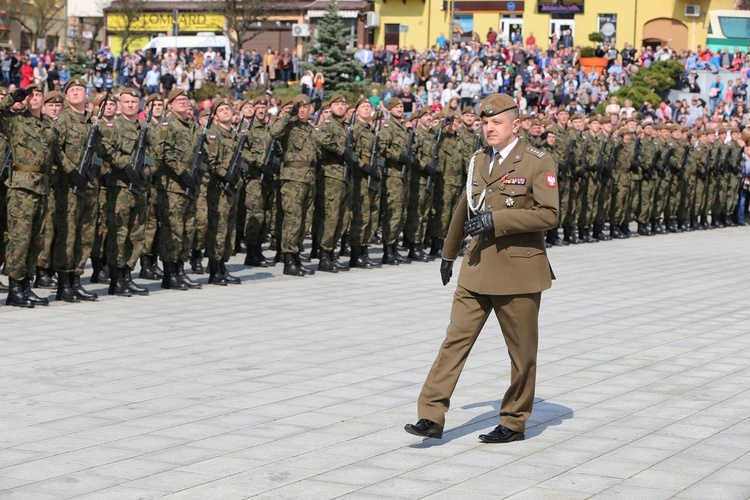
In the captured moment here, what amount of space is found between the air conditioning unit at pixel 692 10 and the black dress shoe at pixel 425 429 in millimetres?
52081

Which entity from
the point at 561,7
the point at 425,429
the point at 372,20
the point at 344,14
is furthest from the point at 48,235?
the point at 344,14

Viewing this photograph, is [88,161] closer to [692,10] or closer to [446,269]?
[446,269]

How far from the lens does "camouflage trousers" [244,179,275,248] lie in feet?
51.3

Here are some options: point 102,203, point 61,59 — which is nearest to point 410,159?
point 102,203

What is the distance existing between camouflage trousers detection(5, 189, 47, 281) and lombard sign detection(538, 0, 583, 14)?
48414 mm

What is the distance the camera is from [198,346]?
399 inches

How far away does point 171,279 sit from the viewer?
1349cm

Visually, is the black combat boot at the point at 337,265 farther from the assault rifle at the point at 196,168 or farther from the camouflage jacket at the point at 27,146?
the camouflage jacket at the point at 27,146

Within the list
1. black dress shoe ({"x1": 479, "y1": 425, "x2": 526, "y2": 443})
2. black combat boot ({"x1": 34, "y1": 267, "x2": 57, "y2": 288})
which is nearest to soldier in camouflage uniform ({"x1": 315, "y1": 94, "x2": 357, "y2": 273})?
black combat boot ({"x1": 34, "y1": 267, "x2": 57, "y2": 288})

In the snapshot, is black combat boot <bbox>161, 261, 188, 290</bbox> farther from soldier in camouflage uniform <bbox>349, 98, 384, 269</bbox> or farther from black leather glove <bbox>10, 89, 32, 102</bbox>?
soldier in camouflage uniform <bbox>349, 98, 384, 269</bbox>

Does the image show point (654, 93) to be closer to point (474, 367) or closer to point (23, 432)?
point (474, 367)

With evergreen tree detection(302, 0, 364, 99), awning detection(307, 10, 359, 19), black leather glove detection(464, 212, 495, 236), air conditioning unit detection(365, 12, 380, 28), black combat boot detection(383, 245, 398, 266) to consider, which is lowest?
black combat boot detection(383, 245, 398, 266)

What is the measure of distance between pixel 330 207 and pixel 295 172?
0.71 meters

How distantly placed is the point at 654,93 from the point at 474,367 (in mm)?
32501
